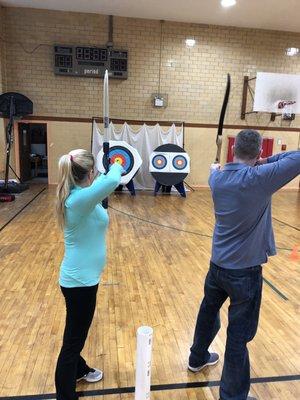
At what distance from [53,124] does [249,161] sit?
8.04 m

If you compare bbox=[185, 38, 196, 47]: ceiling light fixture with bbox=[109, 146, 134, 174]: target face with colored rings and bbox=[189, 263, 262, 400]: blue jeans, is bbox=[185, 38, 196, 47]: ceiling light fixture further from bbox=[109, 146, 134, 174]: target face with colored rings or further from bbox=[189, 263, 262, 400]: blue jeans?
bbox=[189, 263, 262, 400]: blue jeans

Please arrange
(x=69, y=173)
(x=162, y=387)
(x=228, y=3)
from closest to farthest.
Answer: (x=69, y=173) < (x=162, y=387) < (x=228, y=3)

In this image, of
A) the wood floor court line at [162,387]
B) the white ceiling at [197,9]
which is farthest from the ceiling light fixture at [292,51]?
the wood floor court line at [162,387]

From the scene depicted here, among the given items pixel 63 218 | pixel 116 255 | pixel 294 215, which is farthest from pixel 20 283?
pixel 294 215

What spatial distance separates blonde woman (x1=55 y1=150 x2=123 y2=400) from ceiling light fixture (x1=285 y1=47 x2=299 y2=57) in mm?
9434

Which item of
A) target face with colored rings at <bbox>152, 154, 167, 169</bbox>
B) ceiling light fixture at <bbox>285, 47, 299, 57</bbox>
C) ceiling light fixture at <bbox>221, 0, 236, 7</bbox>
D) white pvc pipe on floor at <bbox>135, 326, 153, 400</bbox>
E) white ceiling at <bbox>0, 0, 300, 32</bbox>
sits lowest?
white pvc pipe on floor at <bbox>135, 326, 153, 400</bbox>

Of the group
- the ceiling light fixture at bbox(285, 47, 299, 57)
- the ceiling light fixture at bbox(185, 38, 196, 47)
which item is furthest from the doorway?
the ceiling light fixture at bbox(285, 47, 299, 57)

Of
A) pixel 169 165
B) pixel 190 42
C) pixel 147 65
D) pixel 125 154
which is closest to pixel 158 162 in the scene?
pixel 169 165

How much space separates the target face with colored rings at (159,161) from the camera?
7965 millimetres

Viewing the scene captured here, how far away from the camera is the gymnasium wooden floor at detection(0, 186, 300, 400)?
1.82 meters

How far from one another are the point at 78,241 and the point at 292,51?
9.72 m

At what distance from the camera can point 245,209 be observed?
1412 millimetres

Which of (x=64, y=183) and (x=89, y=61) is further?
(x=89, y=61)

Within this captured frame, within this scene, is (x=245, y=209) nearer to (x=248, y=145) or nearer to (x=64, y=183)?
(x=248, y=145)
